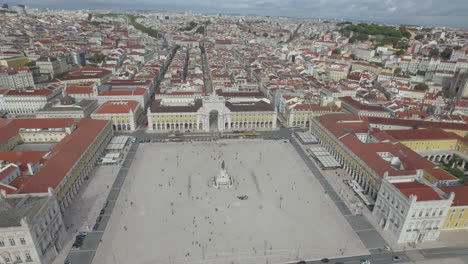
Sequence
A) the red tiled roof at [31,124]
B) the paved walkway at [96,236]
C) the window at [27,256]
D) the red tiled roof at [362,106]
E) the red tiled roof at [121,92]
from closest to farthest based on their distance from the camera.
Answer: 1. the window at [27,256]
2. the paved walkway at [96,236]
3. the red tiled roof at [31,124]
4. the red tiled roof at [362,106]
5. the red tiled roof at [121,92]

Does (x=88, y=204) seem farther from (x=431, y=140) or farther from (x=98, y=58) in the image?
(x=98, y=58)

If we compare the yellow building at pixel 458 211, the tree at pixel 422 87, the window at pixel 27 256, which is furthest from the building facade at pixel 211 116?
the tree at pixel 422 87

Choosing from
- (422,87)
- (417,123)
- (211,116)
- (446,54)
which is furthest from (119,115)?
(446,54)

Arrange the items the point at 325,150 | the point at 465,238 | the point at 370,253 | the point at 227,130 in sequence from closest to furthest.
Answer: the point at 370,253 → the point at 465,238 → the point at 325,150 → the point at 227,130

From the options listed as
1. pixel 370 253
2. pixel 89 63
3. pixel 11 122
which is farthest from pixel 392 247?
pixel 89 63

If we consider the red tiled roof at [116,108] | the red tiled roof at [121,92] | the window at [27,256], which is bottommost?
the window at [27,256]

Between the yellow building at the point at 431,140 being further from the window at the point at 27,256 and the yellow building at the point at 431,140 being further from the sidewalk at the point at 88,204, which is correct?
the window at the point at 27,256

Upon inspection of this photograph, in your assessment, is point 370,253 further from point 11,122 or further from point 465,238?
point 11,122
